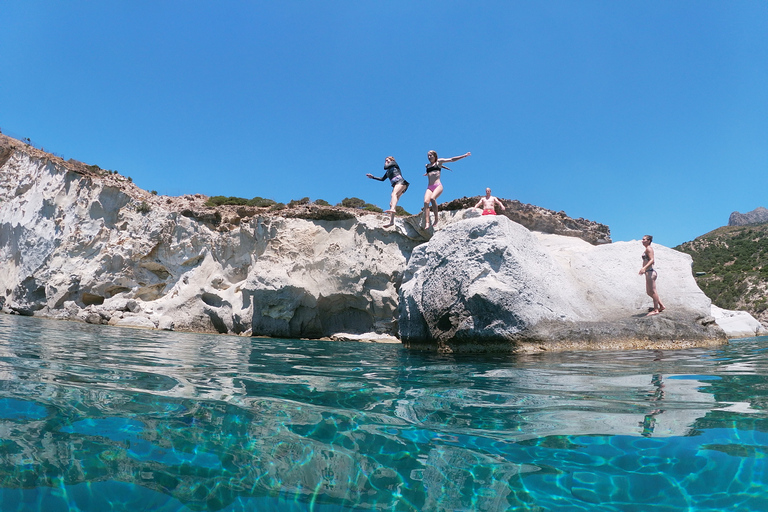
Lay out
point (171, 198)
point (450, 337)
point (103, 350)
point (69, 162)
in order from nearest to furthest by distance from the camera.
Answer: point (103, 350) < point (450, 337) < point (171, 198) < point (69, 162)

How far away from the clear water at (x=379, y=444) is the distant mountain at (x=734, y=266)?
1230 inches

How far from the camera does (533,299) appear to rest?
744 cm

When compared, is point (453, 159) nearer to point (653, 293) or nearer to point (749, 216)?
point (653, 293)

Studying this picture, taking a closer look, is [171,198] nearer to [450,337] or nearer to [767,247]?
[450,337]

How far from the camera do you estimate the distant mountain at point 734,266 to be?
3612 cm

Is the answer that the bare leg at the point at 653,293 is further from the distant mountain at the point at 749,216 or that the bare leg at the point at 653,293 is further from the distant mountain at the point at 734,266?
the distant mountain at the point at 749,216

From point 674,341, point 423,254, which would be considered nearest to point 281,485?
point 674,341

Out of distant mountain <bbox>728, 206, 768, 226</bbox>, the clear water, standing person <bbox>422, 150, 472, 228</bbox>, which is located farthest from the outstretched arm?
distant mountain <bbox>728, 206, 768, 226</bbox>

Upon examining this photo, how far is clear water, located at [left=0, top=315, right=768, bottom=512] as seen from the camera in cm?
204

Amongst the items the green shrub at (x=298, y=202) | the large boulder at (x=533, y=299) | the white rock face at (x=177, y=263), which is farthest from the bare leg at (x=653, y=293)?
the green shrub at (x=298, y=202)

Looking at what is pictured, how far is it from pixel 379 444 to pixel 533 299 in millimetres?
5485

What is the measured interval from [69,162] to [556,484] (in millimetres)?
28952

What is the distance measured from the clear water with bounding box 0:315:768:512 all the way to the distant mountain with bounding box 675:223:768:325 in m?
31.2

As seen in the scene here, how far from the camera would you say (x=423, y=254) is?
10500 millimetres
